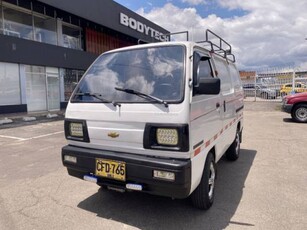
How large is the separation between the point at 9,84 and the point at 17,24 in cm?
395

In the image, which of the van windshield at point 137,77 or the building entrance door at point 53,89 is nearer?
the van windshield at point 137,77

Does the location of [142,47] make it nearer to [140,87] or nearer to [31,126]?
[140,87]

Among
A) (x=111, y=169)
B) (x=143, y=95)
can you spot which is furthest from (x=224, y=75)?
(x=111, y=169)

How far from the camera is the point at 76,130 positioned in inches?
141

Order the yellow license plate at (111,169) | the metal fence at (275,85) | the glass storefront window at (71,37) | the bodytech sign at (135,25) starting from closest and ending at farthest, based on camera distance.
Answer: the yellow license plate at (111,169) < the metal fence at (275,85) < the glass storefront window at (71,37) < the bodytech sign at (135,25)

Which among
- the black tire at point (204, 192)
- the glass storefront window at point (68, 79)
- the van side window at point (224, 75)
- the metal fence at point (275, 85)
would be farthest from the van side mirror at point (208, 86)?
the metal fence at point (275, 85)

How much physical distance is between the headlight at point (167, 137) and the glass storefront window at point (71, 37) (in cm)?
1830

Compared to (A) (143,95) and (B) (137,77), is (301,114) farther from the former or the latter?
(A) (143,95)

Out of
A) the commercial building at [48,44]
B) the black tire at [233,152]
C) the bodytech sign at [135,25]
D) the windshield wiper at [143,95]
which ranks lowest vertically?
the black tire at [233,152]

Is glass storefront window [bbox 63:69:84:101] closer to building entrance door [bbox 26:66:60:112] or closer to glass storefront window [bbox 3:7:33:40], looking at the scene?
building entrance door [bbox 26:66:60:112]

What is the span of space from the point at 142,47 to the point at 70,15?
1603cm

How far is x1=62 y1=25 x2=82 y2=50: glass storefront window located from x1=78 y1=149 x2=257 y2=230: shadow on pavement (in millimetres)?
17689

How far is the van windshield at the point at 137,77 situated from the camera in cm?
315

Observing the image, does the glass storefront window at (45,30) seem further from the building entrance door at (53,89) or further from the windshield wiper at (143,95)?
the windshield wiper at (143,95)
